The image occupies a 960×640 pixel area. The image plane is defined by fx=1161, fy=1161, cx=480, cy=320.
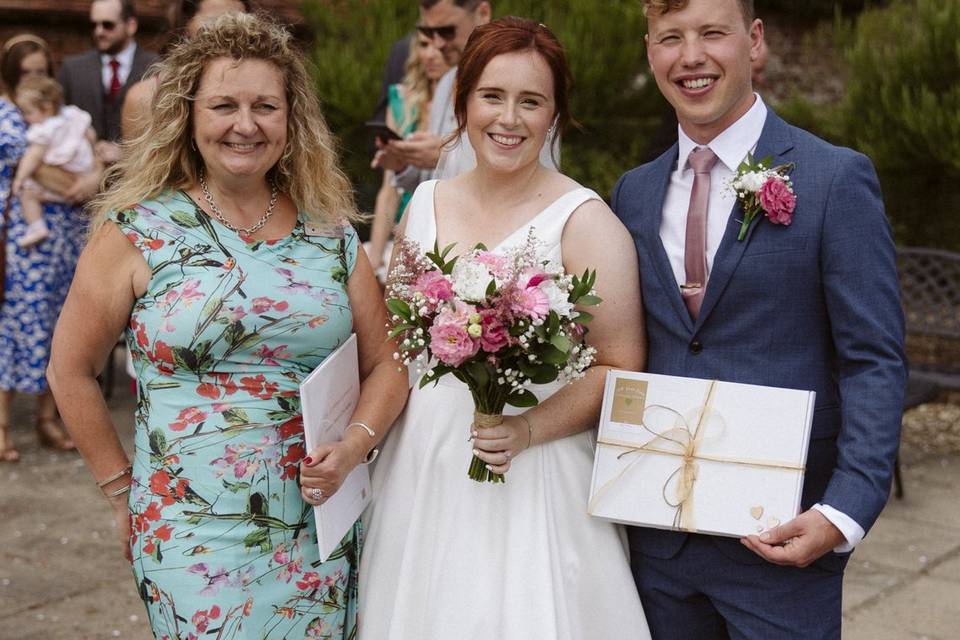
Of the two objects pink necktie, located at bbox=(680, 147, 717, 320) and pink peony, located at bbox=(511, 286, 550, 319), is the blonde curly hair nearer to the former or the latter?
pink peony, located at bbox=(511, 286, 550, 319)

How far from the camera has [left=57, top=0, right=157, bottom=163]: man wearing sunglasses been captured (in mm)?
7809

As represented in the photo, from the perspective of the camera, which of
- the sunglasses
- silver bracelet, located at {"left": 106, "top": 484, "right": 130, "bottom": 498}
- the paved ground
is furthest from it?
the sunglasses

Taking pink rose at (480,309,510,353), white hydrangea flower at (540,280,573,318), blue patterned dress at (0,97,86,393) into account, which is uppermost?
white hydrangea flower at (540,280,573,318)

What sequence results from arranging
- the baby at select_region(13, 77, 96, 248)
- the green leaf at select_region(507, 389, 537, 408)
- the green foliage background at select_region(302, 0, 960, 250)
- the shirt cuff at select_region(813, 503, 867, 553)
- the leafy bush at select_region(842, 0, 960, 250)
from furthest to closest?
the green foliage background at select_region(302, 0, 960, 250), the leafy bush at select_region(842, 0, 960, 250), the baby at select_region(13, 77, 96, 248), the green leaf at select_region(507, 389, 537, 408), the shirt cuff at select_region(813, 503, 867, 553)

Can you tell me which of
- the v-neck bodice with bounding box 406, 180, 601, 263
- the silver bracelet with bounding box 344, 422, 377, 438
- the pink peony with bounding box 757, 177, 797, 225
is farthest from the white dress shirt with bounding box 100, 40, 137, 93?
the pink peony with bounding box 757, 177, 797, 225

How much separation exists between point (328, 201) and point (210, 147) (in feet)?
1.20

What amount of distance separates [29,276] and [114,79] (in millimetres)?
1568

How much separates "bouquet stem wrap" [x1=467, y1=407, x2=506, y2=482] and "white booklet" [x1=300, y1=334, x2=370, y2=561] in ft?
1.06

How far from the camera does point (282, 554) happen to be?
2.88 meters

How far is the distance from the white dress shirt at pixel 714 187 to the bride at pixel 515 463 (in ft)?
0.44

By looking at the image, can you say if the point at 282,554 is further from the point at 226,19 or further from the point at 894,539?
the point at 894,539

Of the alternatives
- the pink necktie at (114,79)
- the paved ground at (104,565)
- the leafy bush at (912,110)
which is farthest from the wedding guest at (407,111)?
the leafy bush at (912,110)

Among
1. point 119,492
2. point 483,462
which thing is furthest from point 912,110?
point 119,492

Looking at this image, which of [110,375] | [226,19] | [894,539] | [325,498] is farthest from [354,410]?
[110,375]
